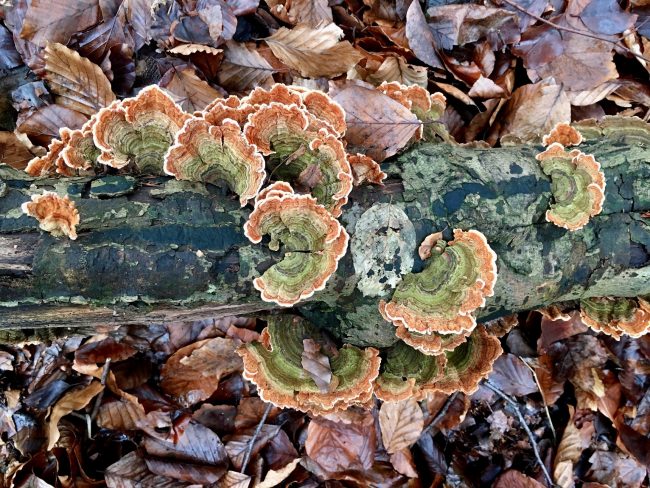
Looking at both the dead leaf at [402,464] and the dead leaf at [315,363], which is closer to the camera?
the dead leaf at [315,363]

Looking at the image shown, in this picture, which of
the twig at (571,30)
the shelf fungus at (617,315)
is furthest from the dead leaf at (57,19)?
the shelf fungus at (617,315)

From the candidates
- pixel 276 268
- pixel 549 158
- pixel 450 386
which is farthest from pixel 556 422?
pixel 276 268

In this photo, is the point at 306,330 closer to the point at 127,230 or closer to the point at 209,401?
the point at 127,230

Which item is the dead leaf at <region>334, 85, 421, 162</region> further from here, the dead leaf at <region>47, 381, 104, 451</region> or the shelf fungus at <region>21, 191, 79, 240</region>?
the dead leaf at <region>47, 381, 104, 451</region>

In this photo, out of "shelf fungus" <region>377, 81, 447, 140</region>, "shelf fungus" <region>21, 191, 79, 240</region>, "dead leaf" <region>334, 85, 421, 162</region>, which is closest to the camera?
"shelf fungus" <region>21, 191, 79, 240</region>

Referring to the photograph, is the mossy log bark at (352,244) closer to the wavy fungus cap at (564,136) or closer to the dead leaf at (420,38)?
the wavy fungus cap at (564,136)

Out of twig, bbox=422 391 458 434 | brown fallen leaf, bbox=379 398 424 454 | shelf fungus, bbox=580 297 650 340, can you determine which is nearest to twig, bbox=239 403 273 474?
brown fallen leaf, bbox=379 398 424 454
